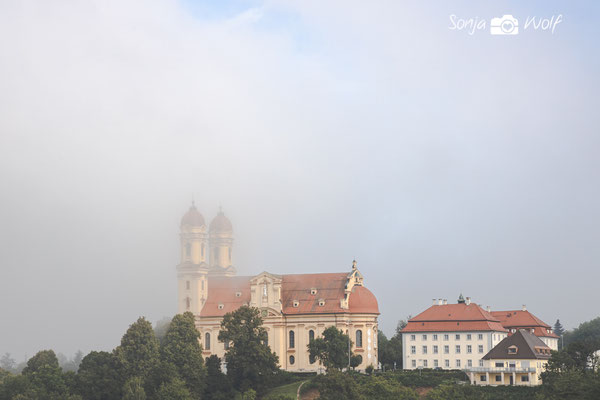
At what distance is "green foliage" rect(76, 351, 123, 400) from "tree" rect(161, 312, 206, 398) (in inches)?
220

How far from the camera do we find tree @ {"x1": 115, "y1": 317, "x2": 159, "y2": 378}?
331ft

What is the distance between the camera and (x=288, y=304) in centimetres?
12019

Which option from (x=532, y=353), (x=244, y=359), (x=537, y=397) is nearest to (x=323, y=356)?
(x=244, y=359)

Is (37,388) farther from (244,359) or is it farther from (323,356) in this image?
(323,356)

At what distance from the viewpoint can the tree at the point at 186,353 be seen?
99.4m

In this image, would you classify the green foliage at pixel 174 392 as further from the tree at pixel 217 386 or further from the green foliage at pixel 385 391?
the green foliage at pixel 385 391

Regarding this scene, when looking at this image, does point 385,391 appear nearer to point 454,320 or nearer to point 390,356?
point 454,320

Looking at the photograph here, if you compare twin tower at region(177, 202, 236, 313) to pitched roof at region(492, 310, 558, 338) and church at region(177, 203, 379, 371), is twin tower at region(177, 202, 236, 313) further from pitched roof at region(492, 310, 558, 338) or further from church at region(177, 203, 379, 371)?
pitched roof at region(492, 310, 558, 338)

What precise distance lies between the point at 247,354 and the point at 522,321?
40.0 metres

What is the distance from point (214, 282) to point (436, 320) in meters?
32.6

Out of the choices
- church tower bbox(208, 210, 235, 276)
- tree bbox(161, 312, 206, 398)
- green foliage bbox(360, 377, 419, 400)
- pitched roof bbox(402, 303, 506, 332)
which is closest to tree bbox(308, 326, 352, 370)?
pitched roof bbox(402, 303, 506, 332)

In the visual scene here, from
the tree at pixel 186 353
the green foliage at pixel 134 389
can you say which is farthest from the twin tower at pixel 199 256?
the green foliage at pixel 134 389

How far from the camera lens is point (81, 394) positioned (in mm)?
98562

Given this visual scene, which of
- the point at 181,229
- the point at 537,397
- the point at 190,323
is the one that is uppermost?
Answer: the point at 181,229
